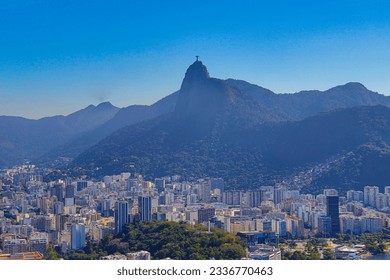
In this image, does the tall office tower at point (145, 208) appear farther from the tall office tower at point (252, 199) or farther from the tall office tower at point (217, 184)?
the tall office tower at point (217, 184)

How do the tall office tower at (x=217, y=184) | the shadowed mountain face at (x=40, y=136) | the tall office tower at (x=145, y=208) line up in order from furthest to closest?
the shadowed mountain face at (x=40, y=136)
the tall office tower at (x=217, y=184)
the tall office tower at (x=145, y=208)

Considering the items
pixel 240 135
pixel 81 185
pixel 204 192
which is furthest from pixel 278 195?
pixel 81 185

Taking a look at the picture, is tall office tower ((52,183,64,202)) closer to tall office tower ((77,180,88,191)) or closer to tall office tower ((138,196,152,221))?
tall office tower ((77,180,88,191))

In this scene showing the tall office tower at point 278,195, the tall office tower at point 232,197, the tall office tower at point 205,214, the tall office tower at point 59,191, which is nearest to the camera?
the tall office tower at point 205,214

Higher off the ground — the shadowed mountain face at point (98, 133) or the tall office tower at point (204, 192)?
the shadowed mountain face at point (98, 133)

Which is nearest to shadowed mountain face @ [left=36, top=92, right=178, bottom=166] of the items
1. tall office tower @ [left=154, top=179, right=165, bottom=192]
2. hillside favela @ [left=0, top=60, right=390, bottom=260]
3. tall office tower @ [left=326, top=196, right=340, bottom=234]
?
hillside favela @ [left=0, top=60, right=390, bottom=260]

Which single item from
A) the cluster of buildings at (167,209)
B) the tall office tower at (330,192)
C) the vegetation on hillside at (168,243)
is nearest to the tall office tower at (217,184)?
the cluster of buildings at (167,209)

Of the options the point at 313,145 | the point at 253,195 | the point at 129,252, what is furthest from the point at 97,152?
the point at 129,252
